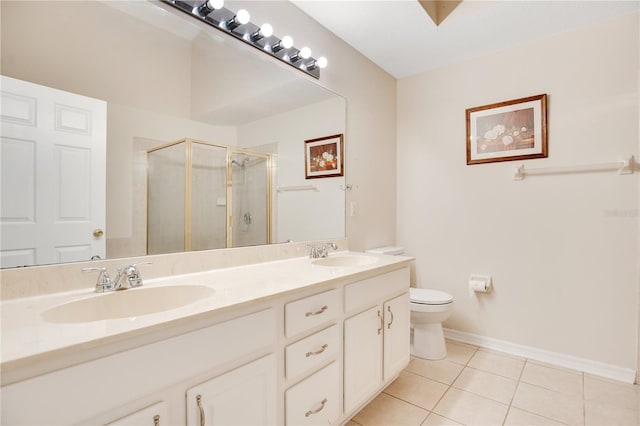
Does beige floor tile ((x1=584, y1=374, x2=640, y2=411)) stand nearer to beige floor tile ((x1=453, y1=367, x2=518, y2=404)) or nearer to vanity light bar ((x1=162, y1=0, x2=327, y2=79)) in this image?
beige floor tile ((x1=453, y1=367, x2=518, y2=404))

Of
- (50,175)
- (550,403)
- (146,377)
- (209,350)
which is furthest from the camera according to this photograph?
(550,403)

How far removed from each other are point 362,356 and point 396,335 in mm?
356

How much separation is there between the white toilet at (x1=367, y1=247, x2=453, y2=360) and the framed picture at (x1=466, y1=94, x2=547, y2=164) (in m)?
1.16

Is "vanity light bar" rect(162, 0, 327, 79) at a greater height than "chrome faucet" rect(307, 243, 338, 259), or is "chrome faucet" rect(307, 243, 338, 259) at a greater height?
"vanity light bar" rect(162, 0, 327, 79)

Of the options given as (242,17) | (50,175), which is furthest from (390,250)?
(50,175)

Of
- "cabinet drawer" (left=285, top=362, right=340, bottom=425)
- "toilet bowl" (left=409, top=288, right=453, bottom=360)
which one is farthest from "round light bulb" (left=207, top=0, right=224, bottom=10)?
"toilet bowl" (left=409, top=288, right=453, bottom=360)

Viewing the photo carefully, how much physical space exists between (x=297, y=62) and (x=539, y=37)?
1.79 m

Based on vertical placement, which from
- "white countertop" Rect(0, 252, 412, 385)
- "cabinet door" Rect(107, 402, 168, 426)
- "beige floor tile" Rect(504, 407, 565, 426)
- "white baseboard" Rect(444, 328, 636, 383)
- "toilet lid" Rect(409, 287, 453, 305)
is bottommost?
"beige floor tile" Rect(504, 407, 565, 426)

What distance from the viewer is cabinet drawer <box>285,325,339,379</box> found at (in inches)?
45.1

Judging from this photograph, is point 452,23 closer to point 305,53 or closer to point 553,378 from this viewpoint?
point 305,53

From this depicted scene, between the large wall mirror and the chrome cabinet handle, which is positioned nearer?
the chrome cabinet handle

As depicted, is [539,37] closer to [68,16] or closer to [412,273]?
Answer: [412,273]

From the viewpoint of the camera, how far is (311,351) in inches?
48.6

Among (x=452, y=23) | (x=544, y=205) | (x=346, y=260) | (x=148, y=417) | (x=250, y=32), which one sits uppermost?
(x=452, y=23)
